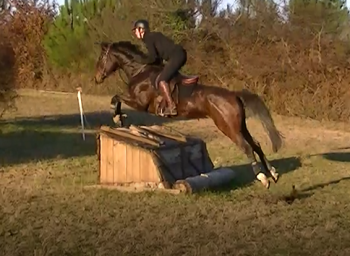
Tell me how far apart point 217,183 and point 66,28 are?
97.4ft

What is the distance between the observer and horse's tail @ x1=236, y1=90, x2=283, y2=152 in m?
12.0

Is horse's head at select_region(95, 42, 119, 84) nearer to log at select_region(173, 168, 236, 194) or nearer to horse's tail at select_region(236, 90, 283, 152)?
horse's tail at select_region(236, 90, 283, 152)

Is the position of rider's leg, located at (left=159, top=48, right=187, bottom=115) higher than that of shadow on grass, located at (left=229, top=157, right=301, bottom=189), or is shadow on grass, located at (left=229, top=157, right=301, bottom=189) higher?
rider's leg, located at (left=159, top=48, right=187, bottom=115)

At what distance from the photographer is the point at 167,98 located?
12.0 meters

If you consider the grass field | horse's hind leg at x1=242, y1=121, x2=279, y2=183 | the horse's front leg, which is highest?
the horse's front leg

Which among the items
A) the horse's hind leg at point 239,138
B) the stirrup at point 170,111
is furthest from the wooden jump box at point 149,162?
the horse's hind leg at point 239,138

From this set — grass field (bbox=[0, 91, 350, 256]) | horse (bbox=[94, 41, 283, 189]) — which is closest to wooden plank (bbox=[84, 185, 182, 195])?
grass field (bbox=[0, 91, 350, 256])

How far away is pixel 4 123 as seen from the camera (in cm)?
2106

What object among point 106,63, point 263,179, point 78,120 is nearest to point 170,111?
point 106,63

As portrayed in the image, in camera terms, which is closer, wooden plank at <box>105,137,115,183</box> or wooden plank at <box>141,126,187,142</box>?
wooden plank at <box>105,137,115,183</box>

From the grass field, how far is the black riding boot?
5.06 feet

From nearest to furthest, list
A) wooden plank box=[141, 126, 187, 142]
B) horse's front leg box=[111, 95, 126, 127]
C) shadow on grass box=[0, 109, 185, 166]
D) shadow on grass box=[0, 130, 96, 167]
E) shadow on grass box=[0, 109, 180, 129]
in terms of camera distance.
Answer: horse's front leg box=[111, 95, 126, 127], wooden plank box=[141, 126, 187, 142], shadow on grass box=[0, 130, 96, 167], shadow on grass box=[0, 109, 185, 166], shadow on grass box=[0, 109, 180, 129]

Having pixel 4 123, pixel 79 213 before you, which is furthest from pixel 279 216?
pixel 4 123

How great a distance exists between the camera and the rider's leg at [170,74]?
11852 millimetres
